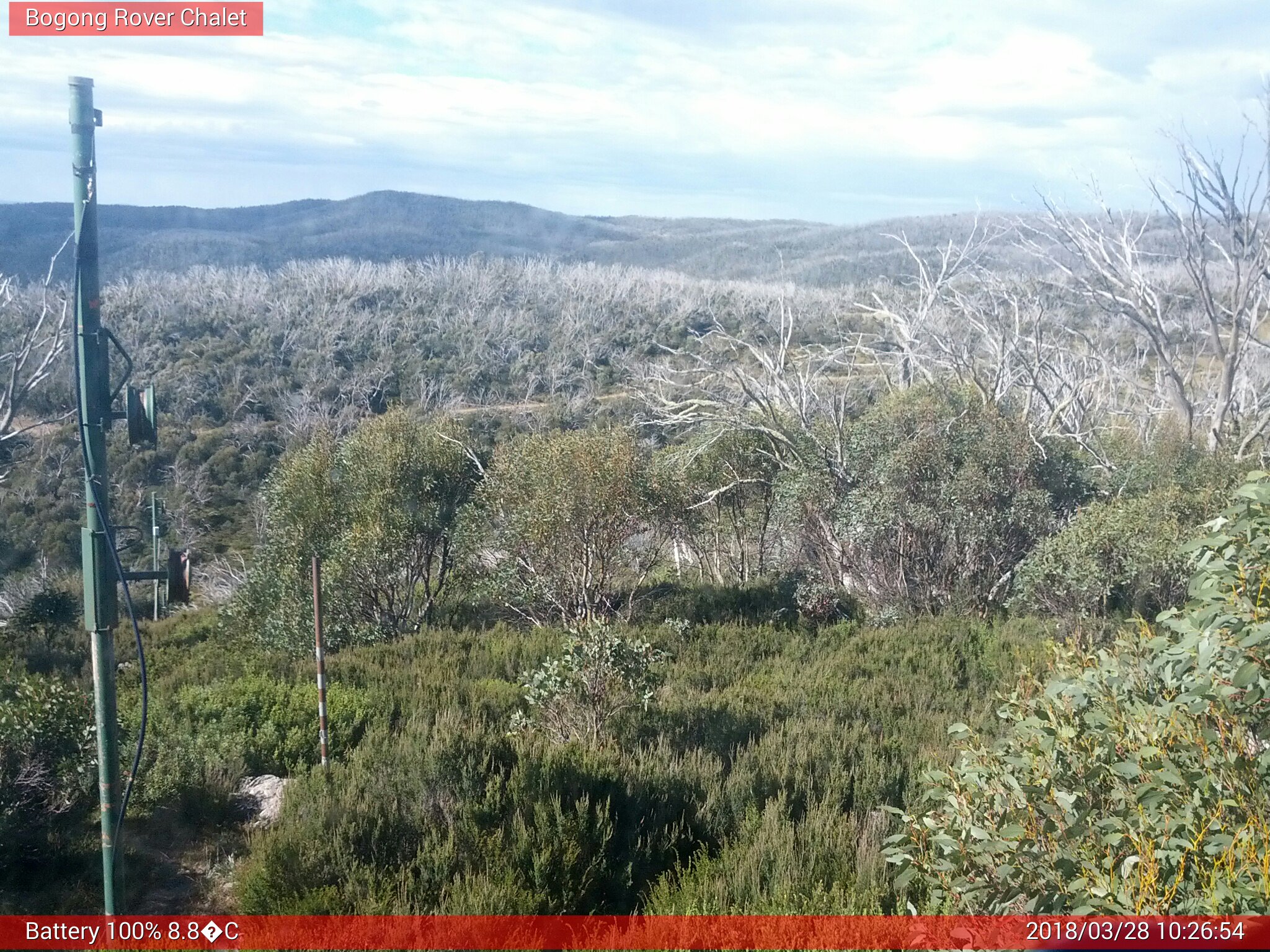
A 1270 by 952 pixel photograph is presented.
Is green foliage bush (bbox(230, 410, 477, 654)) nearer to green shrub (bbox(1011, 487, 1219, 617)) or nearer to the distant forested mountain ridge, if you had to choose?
green shrub (bbox(1011, 487, 1219, 617))

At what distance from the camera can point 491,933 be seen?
4.01 metres

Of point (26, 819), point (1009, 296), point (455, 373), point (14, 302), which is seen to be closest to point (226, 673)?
point (26, 819)

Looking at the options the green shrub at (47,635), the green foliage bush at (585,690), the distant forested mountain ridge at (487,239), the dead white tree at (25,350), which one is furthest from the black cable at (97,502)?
the distant forested mountain ridge at (487,239)

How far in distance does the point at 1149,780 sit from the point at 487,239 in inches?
3080

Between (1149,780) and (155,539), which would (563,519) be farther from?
(1149,780)

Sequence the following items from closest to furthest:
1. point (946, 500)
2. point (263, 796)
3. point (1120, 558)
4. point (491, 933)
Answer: point (491, 933)
point (263, 796)
point (1120, 558)
point (946, 500)

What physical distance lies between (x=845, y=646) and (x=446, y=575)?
6.29 metres

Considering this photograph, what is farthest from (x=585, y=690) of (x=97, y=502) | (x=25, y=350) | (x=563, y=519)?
(x=25, y=350)

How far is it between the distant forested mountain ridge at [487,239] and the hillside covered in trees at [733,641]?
90.0 ft

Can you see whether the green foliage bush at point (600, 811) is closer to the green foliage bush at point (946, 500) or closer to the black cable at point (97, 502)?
the black cable at point (97, 502)

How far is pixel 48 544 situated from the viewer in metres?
23.7

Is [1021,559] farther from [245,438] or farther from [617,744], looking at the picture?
[245,438]

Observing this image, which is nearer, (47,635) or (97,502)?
(97,502)

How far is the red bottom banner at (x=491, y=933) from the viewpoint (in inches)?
147
